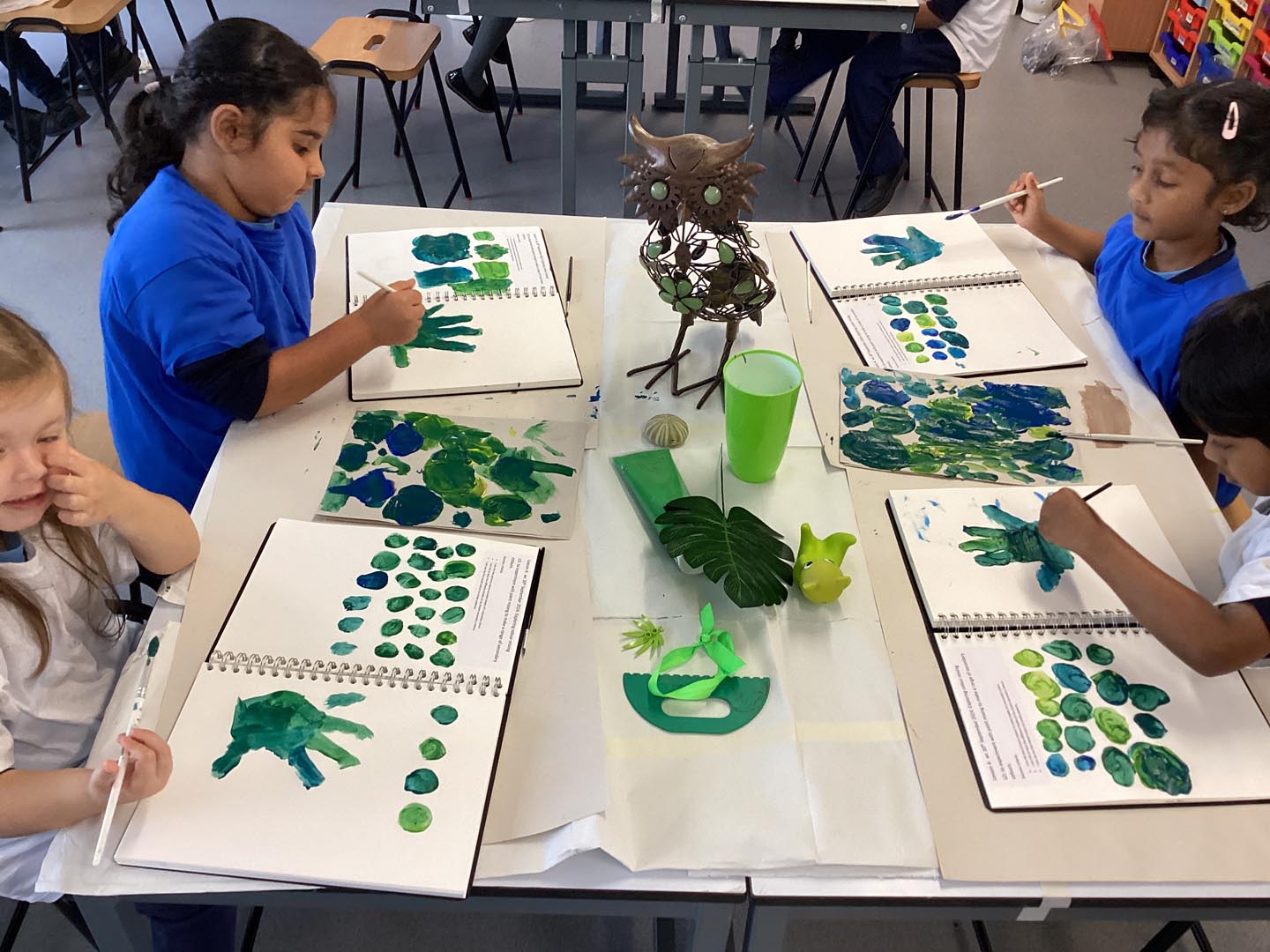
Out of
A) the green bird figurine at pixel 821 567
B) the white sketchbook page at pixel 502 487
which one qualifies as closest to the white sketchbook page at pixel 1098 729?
the green bird figurine at pixel 821 567

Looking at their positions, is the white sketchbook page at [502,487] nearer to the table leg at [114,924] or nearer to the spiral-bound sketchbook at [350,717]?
the spiral-bound sketchbook at [350,717]

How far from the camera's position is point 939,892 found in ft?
2.51

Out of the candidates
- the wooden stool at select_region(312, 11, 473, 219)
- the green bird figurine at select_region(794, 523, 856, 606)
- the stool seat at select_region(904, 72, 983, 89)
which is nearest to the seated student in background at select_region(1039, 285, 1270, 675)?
the green bird figurine at select_region(794, 523, 856, 606)

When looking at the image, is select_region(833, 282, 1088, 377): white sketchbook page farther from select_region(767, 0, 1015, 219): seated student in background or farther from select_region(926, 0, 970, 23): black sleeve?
select_region(926, 0, 970, 23): black sleeve

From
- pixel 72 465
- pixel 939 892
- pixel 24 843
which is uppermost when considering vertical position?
pixel 72 465

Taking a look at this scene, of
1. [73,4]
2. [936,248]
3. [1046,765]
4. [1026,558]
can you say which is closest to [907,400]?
[1026,558]

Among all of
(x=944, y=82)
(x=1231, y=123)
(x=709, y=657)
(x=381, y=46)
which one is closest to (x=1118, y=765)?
(x=709, y=657)

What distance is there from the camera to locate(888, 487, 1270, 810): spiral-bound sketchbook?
83 cm

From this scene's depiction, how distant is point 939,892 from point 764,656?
0.26 metres

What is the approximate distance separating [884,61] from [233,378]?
252 cm

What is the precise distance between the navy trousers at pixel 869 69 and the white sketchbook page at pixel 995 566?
206cm

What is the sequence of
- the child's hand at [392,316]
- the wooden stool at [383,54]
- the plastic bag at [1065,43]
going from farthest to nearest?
the plastic bag at [1065,43]
the wooden stool at [383,54]
the child's hand at [392,316]

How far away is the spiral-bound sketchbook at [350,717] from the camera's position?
750 mm

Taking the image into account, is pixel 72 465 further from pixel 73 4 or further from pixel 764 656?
pixel 73 4
